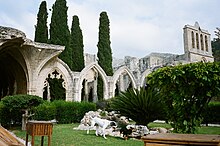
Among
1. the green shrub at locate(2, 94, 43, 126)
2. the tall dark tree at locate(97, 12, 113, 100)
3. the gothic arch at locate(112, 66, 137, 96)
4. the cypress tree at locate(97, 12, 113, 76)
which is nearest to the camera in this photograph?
the green shrub at locate(2, 94, 43, 126)

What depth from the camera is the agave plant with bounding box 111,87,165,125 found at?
1029cm

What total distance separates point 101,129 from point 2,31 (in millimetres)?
7860

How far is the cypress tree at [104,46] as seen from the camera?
24.2 m

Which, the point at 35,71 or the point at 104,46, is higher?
the point at 104,46

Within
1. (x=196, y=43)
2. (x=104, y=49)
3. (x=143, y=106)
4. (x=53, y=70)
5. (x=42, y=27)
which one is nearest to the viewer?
(x=143, y=106)

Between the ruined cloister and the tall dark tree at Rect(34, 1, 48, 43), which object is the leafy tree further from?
the tall dark tree at Rect(34, 1, 48, 43)

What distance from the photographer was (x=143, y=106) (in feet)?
33.6

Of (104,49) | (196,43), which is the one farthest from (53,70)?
(196,43)

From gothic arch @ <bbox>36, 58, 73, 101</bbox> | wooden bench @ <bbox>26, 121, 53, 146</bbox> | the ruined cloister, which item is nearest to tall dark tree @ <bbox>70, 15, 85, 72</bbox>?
the ruined cloister

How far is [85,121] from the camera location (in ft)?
39.6

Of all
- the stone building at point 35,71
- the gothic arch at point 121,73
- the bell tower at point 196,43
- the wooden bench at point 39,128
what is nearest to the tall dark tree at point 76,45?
the stone building at point 35,71

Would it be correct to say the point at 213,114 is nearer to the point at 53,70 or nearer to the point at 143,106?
the point at 143,106

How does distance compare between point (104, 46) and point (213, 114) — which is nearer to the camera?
point (213, 114)

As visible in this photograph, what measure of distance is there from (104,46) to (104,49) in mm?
306
